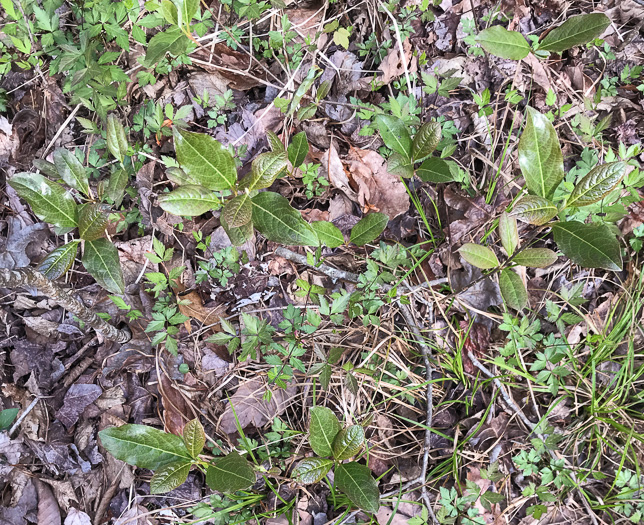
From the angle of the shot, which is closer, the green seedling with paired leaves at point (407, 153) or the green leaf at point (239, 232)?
the green leaf at point (239, 232)

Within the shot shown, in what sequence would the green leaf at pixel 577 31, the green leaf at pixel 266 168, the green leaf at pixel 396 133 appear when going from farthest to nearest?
the green leaf at pixel 396 133 → the green leaf at pixel 577 31 → the green leaf at pixel 266 168

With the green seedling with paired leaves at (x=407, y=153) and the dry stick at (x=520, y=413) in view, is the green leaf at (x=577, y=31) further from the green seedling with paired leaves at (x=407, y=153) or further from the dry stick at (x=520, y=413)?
the dry stick at (x=520, y=413)

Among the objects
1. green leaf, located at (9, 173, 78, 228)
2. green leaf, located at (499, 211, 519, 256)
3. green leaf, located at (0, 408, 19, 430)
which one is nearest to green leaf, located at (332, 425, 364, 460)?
green leaf, located at (499, 211, 519, 256)

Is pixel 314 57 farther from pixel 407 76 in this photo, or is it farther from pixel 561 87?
pixel 561 87

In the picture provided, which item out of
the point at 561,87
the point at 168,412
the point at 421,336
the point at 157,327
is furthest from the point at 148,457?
the point at 561,87


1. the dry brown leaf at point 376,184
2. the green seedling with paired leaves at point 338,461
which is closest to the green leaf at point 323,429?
the green seedling with paired leaves at point 338,461

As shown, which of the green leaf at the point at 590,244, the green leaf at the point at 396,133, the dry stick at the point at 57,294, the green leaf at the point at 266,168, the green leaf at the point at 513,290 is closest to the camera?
the dry stick at the point at 57,294

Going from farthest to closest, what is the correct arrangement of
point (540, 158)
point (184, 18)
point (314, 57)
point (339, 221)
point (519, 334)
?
point (314, 57), point (339, 221), point (519, 334), point (184, 18), point (540, 158)
